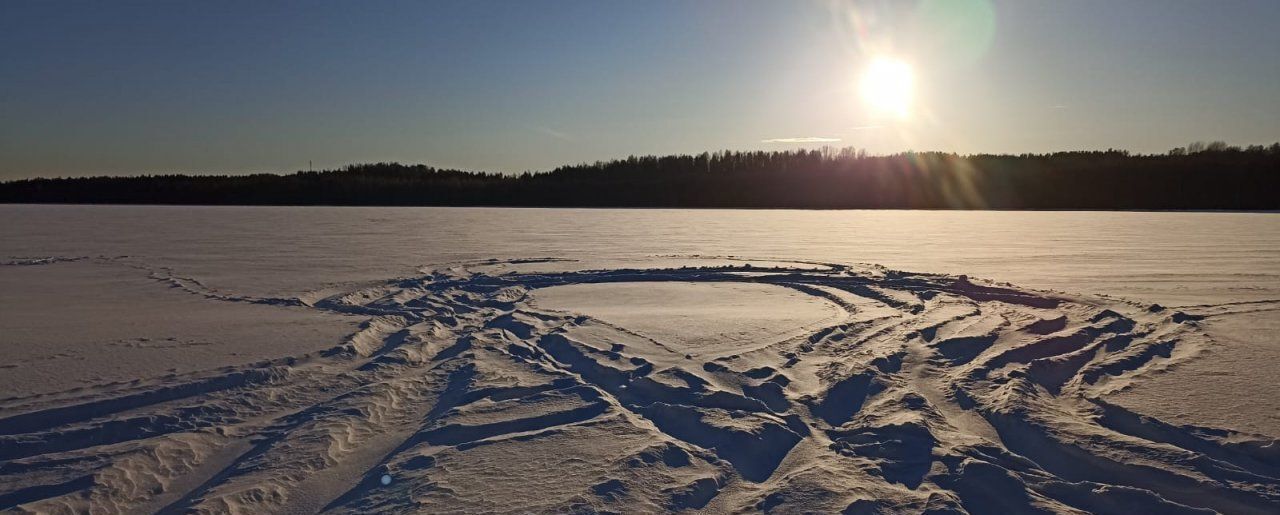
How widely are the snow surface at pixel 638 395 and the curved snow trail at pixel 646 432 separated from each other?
2 cm

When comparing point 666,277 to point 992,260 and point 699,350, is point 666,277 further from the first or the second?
point 992,260

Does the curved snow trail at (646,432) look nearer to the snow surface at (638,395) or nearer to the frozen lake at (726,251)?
the snow surface at (638,395)

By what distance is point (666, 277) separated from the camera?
835 cm

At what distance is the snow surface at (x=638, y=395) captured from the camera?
8.21 ft

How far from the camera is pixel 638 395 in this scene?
362cm

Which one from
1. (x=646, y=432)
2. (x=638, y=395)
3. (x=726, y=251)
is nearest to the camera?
(x=646, y=432)

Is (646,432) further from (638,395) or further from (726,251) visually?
(726,251)

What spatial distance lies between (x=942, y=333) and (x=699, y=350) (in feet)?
6.24

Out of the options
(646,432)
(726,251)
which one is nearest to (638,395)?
(646,432)

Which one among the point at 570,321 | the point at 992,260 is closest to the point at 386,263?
the point at 570,321

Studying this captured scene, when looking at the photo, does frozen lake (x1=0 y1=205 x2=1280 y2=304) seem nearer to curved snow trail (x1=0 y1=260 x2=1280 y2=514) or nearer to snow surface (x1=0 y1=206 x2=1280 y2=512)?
snow surface (x1=0 y1=206 x2=1280 y2=512)

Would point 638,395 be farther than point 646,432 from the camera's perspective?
Yes

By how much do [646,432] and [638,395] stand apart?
0.55 meters

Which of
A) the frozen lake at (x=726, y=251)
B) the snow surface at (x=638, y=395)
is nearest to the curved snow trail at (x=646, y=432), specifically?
the snow surface at (x=638, y=395)
